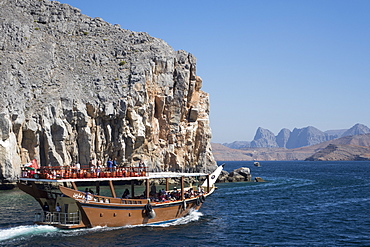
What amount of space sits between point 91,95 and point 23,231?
37147 millimetres

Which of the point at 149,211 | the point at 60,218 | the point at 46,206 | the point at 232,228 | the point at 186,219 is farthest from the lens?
the point at 186,219

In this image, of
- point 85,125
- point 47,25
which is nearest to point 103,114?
point 85,125

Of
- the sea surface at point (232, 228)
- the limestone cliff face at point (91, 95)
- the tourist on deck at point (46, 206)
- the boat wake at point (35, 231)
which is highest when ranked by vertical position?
the limestone cliff face at point (91, 95)

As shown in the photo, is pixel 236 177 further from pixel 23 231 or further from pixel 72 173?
pixel 23 231

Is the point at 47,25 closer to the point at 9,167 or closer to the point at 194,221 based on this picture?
the point at 9,167

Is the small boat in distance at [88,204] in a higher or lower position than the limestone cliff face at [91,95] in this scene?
lower

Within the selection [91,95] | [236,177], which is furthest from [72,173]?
[236,177]

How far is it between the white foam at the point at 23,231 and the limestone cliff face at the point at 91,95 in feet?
85.2

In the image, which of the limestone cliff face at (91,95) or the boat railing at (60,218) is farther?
the limestone cliff face at (91,95)

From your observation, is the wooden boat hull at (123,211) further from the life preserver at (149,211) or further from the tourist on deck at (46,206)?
the tourist on deck at (46,206)

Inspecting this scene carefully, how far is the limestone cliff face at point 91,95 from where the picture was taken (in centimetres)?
5753

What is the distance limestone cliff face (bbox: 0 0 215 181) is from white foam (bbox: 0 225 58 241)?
26.0 meters

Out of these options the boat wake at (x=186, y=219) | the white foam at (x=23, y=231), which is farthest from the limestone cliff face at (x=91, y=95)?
the boat wake at (x=186, y=219)

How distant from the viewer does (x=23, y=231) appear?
1123 inches
